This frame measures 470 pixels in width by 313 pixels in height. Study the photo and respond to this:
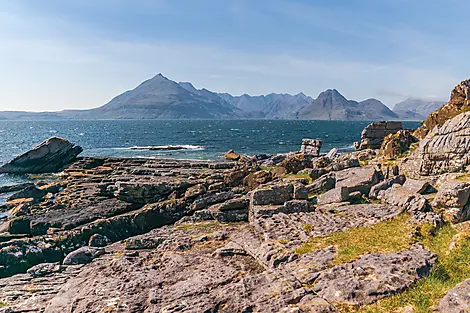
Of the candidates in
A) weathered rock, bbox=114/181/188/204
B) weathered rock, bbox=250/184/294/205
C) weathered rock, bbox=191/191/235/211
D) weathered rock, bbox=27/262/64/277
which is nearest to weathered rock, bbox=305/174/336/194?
weathered rock, bbox=250/184/294/205

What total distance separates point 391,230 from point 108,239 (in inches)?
802

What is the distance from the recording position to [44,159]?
242ft

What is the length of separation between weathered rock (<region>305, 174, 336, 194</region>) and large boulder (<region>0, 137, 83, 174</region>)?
211 feet

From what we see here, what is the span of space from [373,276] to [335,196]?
1208 centimetres

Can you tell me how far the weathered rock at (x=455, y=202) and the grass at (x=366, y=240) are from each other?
1822mm

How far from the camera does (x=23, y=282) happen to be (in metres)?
19.2

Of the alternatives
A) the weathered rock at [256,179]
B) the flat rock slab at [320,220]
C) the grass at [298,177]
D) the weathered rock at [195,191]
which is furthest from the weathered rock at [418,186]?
the weathered rock at [195,191]

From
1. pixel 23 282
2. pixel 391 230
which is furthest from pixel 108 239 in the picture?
pixel 391 230

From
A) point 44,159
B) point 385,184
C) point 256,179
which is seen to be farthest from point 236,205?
point 44,159

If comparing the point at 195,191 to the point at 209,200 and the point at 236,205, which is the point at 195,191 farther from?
the point at 236,205

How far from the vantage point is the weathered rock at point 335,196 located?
2334 centimetres

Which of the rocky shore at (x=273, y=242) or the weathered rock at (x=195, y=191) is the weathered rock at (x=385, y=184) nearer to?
the rocky shore at (x=273, y=242)

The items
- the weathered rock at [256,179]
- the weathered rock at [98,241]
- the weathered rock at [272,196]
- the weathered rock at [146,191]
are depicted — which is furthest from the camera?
the weathered rock at [146,191]

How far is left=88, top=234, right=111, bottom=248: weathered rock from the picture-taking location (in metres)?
26.3
